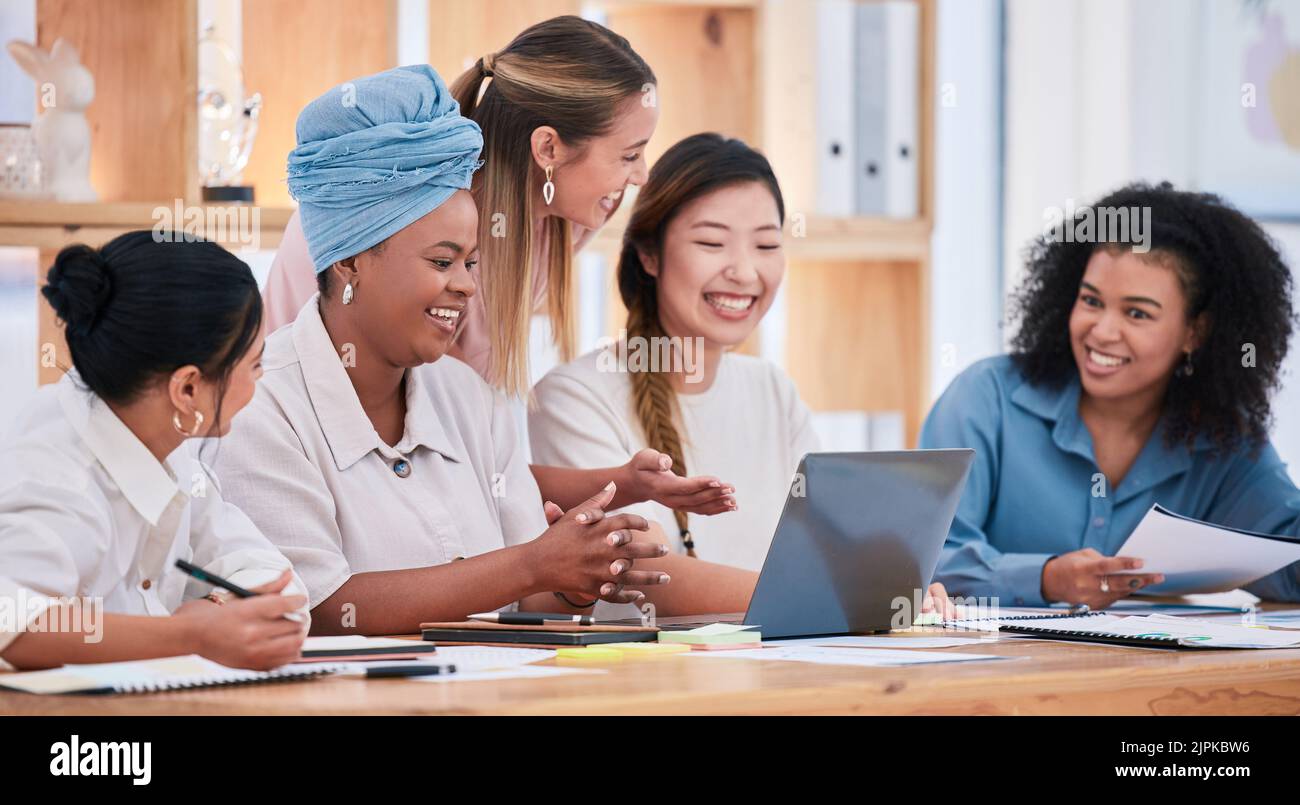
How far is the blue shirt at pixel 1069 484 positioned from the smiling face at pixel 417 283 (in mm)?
1071

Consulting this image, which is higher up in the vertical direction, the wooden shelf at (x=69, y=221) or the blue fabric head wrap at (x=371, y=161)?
the wooden shelf at (x=69, y=221)

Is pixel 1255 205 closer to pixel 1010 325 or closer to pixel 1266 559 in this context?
pixel 1010 325

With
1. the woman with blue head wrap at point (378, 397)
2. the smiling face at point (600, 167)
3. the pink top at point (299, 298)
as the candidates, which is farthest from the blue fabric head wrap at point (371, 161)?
the smiling face at point (600, 167)

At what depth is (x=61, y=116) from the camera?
3.05 metres

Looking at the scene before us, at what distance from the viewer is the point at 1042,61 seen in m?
4.20

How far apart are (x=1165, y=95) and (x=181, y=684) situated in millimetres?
3321

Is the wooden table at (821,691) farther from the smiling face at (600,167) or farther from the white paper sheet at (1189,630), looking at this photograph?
the smiling face at (600,167)

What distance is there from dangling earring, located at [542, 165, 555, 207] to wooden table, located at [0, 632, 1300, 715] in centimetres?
106

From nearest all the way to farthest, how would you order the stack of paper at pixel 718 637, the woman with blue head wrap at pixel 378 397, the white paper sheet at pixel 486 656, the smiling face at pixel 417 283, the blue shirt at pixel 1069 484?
1. the white paper sheet at pixel 486 656
2. the stack of paper at pixel 718 637
3. the woman with blue head wrap at pixel 378 397
4. the smiling face at pixel 417 283
5. the blue shirt at pixel 1069 484

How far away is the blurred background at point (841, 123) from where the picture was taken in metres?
3.17

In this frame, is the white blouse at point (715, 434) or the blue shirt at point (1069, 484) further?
the blue shirt at point (1069, 484)

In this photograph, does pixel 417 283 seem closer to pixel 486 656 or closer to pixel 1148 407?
pixel 486 656
